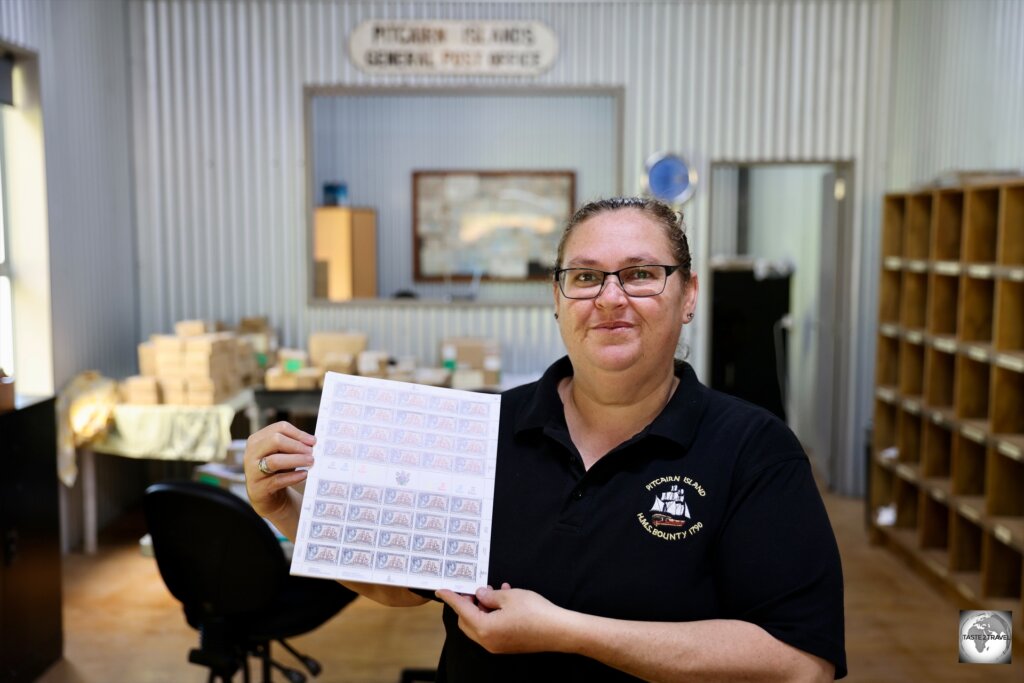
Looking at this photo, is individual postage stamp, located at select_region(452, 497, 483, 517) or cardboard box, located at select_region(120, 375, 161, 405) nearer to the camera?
individual postage stamp, located at select_region(452, 497, 483, 517)

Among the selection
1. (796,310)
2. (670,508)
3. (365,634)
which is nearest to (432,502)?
(670,508)

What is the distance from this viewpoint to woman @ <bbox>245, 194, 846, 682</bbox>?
4.21 feet

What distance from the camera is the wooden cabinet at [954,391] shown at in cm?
416

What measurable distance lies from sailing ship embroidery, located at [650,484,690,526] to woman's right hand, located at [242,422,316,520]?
52 cm

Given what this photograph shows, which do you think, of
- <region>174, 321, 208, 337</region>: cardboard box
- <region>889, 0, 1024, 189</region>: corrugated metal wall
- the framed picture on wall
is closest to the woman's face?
<region>889, 0, 1024, 189</region>: corrugated metal wall

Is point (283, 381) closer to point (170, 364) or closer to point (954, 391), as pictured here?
point (170, 364)

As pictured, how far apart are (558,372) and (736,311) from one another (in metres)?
6.44

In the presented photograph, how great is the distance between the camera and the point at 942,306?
4934 millimetres

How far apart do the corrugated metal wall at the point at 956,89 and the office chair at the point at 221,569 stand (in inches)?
156

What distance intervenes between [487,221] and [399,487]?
7.83 metres

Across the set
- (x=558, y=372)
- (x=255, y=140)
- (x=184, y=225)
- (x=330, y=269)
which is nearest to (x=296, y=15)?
(x=255, y=140)

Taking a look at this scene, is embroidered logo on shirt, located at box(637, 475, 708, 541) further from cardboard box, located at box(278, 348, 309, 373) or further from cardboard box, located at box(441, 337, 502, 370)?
cardboard box, located at box(441, 337, 502, 370)

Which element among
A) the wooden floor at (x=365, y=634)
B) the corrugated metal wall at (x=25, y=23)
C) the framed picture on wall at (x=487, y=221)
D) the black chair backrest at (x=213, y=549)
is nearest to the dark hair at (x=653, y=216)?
the black chair backrest at (x=213, y=549)

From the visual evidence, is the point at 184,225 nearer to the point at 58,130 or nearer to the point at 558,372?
the point at 58,130
